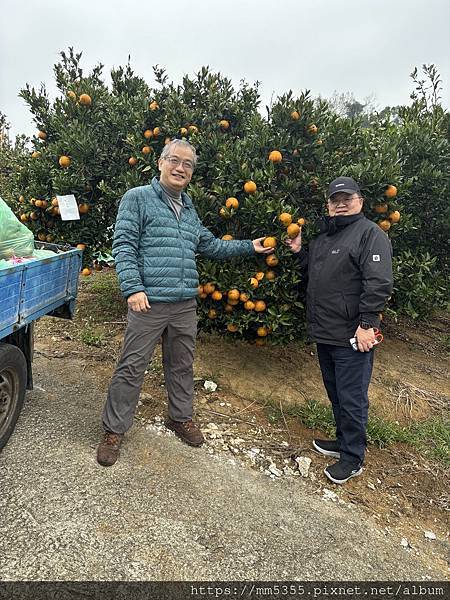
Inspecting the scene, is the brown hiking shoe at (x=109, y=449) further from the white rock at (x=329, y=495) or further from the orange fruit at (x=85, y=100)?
the orange fruit at (x=85, y=100)

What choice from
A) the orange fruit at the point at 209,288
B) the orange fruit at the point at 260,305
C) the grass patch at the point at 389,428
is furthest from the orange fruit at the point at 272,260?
the grass patch at the point at 389,428

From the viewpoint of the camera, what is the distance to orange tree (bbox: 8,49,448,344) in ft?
11.3

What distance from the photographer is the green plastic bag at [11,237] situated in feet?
9.14

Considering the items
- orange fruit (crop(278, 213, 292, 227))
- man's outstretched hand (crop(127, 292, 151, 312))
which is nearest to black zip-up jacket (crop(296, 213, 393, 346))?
orange fruit (crop(278, 213, 292, 227))

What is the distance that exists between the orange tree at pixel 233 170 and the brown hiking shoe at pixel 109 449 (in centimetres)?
125

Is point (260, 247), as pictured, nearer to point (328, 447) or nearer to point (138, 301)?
point (138, 301)

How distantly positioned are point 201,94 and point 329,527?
4267 mm

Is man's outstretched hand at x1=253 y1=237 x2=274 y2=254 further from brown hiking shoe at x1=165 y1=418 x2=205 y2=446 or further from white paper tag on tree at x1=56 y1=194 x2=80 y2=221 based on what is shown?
white paper tag on tree at x1=56 y1=194 x2=80 y2=221

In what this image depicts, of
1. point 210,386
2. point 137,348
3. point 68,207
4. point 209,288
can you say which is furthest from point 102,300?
point 137,348

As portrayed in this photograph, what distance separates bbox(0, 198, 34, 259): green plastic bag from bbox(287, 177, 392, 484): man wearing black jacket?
2044 mm

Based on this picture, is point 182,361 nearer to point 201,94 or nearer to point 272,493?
point 272,493

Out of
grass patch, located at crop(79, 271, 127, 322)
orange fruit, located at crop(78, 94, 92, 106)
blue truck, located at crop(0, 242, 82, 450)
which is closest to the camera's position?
A: blue truck, located at crop(0, 242, 82, 450)

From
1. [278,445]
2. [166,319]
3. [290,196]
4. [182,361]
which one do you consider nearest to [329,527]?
[278,445]

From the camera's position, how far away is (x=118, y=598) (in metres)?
1.92
